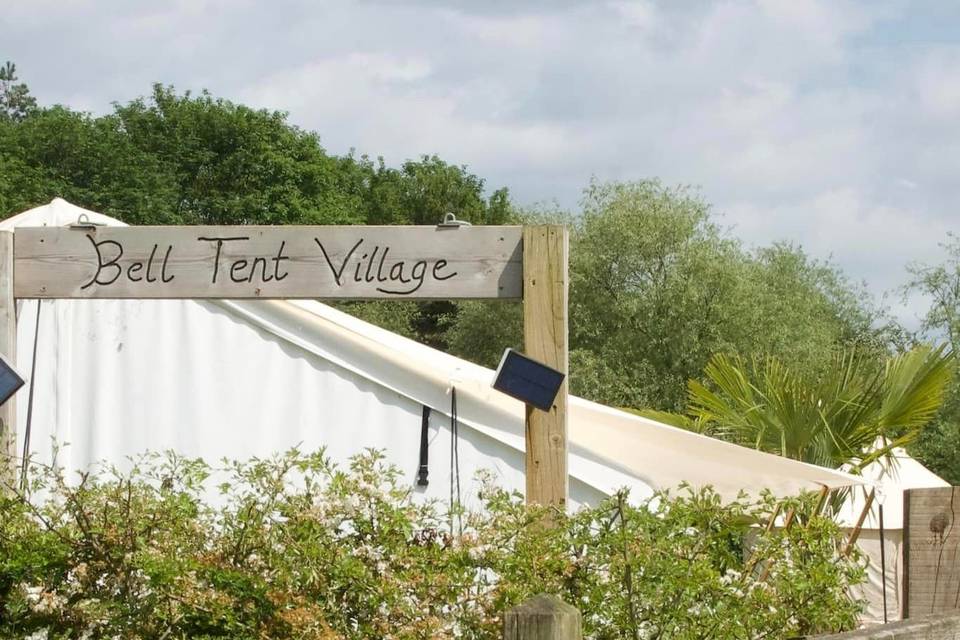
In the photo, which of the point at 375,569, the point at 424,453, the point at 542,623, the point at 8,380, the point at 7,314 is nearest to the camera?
the point at 542,623

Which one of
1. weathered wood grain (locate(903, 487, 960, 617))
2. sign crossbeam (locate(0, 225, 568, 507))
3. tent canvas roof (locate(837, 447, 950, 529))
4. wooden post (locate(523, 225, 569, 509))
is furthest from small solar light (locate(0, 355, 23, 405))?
tent canvas roof (locate(837, 447, 950, 529))

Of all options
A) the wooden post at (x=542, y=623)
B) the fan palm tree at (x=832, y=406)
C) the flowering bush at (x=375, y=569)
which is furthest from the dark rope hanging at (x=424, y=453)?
the wooden post at (x=542, y=623)

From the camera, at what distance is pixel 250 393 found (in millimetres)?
6891

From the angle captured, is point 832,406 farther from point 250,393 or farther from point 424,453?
point 250,393

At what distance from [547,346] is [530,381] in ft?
0.53

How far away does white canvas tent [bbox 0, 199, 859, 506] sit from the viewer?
6.55 metres

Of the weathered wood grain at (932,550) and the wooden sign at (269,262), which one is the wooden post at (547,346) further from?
the weathered wood grain at (932,550)

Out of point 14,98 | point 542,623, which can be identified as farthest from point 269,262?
point 14,98

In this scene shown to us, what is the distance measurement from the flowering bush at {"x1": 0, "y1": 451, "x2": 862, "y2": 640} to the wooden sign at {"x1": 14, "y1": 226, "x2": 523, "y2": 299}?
157cm

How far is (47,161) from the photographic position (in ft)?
106

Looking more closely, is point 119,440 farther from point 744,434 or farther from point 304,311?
point 744,434

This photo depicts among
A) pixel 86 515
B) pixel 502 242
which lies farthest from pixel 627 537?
pixel 502 242

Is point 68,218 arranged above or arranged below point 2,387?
→ above

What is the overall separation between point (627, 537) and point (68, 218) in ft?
16.9
